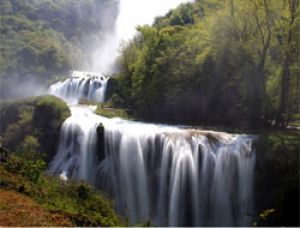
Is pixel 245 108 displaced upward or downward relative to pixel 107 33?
downward

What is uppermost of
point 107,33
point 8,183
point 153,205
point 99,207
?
point 107,33

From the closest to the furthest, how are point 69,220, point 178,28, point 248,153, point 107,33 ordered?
1. point 69,220
2. point 248,153
3. point 178,28
4. point 107,33

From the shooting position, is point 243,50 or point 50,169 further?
point 50,169

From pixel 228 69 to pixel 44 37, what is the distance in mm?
52120

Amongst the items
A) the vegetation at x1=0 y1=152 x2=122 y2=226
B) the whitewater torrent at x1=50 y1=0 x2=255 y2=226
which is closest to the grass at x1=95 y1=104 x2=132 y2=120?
the whitewater torrent at x1=50 y1=0 x2=255 y2=226

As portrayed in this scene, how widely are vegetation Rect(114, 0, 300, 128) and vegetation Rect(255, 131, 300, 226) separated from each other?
15.0 feet

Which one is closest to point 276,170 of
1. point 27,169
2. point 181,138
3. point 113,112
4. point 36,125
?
point 181,138

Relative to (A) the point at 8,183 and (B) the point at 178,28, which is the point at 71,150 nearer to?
(A) the point at 8,183

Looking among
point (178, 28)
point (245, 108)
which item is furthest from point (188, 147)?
point (178, 28)

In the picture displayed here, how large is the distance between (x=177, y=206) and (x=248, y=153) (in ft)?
14.2

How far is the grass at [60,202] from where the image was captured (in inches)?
384

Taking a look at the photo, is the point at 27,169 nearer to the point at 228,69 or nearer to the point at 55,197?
the point at 55,197

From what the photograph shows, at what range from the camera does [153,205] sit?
62.0ft

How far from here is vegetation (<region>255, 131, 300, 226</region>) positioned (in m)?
14.3
